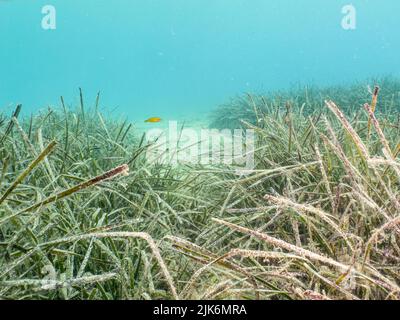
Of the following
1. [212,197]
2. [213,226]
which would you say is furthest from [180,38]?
[213,226]

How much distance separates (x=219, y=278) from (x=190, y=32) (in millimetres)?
127055

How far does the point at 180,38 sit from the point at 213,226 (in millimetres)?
128530

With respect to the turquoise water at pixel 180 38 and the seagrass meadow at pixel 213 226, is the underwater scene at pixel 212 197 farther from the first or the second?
the turquoise water at pixel 180 38

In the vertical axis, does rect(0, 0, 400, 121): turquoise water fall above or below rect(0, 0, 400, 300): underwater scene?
above

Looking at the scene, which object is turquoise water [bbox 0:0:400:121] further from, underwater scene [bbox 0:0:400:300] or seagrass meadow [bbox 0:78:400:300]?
seagrass meadow [bbox 0:78:400:300]

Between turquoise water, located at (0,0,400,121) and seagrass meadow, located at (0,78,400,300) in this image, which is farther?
turquoise water, located at (0,0,400,121)

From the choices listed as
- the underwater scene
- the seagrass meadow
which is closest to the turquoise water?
the underwater scene

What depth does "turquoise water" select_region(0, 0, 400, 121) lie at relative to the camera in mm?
104812

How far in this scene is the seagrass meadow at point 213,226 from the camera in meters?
1.33

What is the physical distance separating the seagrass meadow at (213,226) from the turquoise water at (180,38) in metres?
97.8

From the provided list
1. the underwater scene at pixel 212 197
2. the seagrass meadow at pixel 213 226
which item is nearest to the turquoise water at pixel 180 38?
the underwater scene at pixel 212 197

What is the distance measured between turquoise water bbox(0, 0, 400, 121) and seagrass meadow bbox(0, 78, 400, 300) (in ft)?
321

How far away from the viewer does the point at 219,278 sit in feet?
5.01

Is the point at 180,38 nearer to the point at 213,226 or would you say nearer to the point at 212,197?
the point at 212,197
